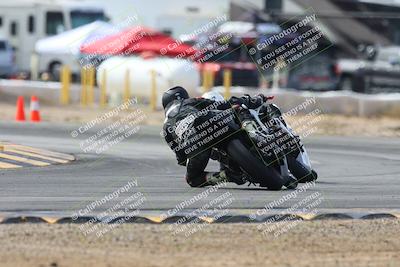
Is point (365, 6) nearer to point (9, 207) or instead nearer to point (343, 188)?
point (343, 188)

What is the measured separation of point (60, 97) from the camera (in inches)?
1294

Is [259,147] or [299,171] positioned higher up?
[259,147]

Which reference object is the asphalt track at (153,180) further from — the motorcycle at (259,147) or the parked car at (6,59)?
the parked car at (6,59)

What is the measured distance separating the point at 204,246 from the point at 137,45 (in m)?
27.7

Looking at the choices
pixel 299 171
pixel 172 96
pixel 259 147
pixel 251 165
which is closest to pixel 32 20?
pixel 172 96

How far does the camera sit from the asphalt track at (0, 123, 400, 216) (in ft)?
40.0

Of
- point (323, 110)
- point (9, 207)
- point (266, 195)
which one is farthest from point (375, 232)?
point (323, 110)

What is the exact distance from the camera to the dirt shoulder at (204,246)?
28.9 ft

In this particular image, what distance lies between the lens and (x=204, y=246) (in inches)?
375

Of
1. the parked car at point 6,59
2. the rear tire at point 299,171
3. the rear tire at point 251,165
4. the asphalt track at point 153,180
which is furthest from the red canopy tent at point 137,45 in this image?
the rear tire at point 251,165

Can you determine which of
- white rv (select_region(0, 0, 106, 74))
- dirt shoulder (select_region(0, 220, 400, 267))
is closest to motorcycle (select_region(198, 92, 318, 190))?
dirt shoulder (select_region(0, 220, 400, 267))

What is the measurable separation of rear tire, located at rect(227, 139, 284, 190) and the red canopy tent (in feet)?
70.4

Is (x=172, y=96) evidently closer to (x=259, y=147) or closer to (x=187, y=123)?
(x=187, y=123)

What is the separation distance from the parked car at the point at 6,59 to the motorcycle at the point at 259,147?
1179 inches
